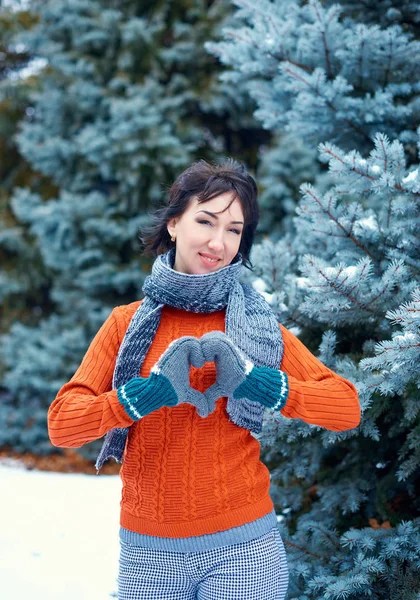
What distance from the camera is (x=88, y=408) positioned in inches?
57.8

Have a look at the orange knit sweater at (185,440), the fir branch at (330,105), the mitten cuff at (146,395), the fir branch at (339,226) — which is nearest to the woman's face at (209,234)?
the orange knit sweater at (185,440)

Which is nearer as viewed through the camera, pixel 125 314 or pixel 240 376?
pixel 240 376

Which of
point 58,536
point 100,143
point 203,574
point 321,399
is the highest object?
point 321,399

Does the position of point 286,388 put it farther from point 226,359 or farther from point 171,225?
point 171,225

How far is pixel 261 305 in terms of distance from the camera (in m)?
1.82

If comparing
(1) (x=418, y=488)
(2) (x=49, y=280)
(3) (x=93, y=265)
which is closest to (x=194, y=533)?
(1) (x=418, y=488)

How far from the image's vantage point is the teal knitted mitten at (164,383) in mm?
1399

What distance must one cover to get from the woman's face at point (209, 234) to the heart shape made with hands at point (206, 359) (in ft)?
1.05

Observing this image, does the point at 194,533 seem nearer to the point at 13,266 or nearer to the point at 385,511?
the point at 385,511

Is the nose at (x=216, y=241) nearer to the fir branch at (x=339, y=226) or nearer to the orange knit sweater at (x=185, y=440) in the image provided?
the orange knit sweater at (x=185, y=440)

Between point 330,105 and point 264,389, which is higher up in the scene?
point 330,105

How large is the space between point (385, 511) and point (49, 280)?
163 inches

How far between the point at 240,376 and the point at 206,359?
0.30ft

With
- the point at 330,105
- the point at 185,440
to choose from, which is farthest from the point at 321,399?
the point at 330,105
